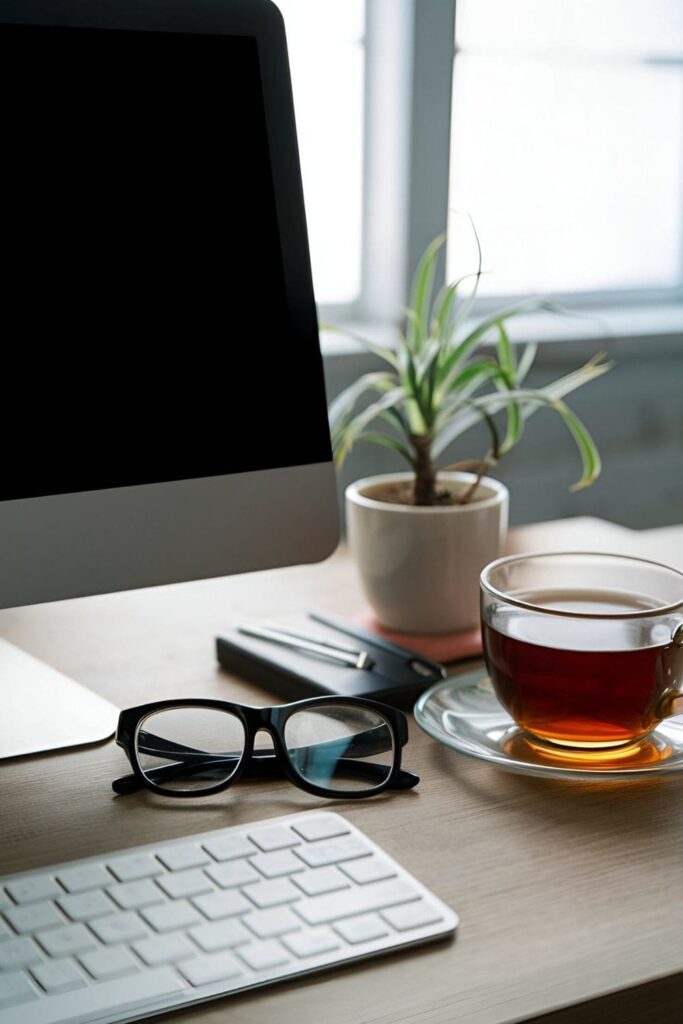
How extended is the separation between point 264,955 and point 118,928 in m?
0.06

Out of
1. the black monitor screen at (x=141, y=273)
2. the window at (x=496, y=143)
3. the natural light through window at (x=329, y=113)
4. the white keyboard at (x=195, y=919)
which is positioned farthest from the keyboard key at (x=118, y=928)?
the natural light through window at (x=329, y=113)

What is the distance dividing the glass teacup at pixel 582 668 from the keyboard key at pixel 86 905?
24 centimetres

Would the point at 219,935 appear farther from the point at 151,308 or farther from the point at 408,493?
the point at 408,493

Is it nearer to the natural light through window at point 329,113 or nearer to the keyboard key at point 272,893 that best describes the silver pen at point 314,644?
the keyboard key at point 272,893

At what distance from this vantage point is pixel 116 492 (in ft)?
2.12

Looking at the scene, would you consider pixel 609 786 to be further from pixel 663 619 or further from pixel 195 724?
pixel 195 724

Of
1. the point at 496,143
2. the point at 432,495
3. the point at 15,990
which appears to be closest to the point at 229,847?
the point at 15,990

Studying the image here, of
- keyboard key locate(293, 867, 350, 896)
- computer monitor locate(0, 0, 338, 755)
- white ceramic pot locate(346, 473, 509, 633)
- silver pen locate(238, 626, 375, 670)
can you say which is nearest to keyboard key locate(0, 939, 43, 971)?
keyboard key locate(293, 867, 350, 896)

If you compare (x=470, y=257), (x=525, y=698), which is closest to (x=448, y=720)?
(x=525, y=698)

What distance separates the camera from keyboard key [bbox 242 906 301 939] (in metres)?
0.46

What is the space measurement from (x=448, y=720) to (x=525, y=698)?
62mm

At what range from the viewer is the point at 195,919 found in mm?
462

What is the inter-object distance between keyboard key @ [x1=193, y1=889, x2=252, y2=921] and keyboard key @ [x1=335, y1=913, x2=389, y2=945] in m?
0.04

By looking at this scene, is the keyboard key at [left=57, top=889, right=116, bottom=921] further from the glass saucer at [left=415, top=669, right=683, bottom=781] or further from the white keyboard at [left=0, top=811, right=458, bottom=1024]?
the glass saucer at [left=415, top=669, right=683, bottom=781]
